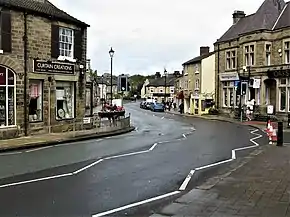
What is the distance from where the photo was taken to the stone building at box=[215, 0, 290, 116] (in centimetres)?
3931

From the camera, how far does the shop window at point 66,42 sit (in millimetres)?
25656

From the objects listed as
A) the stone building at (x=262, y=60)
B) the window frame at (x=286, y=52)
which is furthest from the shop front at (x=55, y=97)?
the window frame at (x=286, y=52)

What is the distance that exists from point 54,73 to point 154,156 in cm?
1171

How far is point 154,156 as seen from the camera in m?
15.4

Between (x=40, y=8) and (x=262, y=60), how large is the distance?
24256 millimetres

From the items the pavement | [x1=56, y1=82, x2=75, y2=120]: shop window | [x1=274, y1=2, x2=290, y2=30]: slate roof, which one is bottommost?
the pavement

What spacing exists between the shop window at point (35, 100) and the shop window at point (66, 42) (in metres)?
2.74

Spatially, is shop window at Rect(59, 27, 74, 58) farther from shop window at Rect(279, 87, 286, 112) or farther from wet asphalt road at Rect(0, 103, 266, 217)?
shop window at Rect(279, 87, 286, 112)

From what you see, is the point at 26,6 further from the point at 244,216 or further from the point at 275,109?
the point at 275,109

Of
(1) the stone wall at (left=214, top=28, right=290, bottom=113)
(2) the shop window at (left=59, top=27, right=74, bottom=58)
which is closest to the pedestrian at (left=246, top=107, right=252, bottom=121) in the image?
(1) the stone wall at (left=214, top=28, right=290, bottom=113)

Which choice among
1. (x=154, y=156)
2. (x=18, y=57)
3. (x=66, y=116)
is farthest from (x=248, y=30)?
(x=154, y=156)

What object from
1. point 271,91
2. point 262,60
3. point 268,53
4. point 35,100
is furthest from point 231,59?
point 35,100

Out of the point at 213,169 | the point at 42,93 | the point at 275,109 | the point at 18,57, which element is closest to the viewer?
the point at 213,169

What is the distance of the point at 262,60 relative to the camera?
136ft
